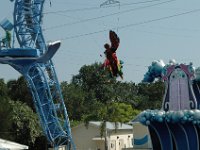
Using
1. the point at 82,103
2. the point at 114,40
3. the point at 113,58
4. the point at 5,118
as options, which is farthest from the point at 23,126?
the point at 114,40

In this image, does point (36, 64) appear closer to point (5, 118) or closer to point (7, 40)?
point (7, 40)

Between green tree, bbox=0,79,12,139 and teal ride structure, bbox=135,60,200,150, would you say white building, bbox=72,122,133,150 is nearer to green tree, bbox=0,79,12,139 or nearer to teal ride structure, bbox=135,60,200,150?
green tree, bbox=0,79,12,139

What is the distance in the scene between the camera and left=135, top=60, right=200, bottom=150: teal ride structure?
21.8 m

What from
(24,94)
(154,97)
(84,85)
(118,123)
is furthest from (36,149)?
(154,97)

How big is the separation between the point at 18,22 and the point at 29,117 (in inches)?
523

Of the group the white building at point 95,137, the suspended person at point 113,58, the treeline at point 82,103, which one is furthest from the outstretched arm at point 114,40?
the white building at point 95,137

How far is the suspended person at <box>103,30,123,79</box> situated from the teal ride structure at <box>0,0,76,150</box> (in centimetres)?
1021

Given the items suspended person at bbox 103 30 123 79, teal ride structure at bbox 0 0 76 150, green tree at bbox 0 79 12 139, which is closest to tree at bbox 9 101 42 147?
green tree at bbox 0 79 12 139

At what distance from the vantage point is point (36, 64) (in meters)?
33.3

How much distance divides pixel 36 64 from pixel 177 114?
551 inches

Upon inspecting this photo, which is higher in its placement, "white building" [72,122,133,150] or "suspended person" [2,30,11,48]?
"suspended person" [2,30,11,48]

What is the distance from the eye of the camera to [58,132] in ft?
114

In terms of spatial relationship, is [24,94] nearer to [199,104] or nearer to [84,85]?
[84,85]

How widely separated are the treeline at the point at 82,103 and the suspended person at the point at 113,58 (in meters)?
6.07
